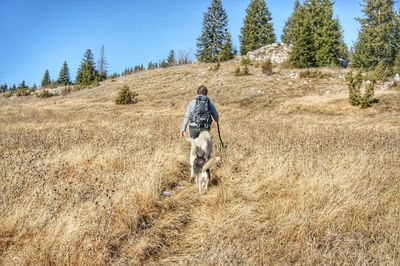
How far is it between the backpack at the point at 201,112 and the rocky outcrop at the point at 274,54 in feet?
128

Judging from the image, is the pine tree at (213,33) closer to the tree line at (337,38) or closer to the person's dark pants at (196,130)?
the tree line at (337,38)

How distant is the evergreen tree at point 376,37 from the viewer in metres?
39.6

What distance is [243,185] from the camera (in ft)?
17.1

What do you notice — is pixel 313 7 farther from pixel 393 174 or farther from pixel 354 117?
pixel 393 174

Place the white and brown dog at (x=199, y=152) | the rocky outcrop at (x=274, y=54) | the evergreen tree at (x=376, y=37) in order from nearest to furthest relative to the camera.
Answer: the white and brown dog at (x=199, y=152), the evergreen tree at (x=376, y=37), the rocky outcrop at (x=274, y=54)

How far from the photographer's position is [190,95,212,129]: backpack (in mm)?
6004

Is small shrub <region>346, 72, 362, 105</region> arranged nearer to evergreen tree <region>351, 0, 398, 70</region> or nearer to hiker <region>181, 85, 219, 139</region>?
hiker <region>181, 85, 219, 139</region>

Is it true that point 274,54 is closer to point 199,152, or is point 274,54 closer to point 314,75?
point 314,75

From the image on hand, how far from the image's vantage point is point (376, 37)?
40719mm

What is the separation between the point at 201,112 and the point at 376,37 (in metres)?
44.0

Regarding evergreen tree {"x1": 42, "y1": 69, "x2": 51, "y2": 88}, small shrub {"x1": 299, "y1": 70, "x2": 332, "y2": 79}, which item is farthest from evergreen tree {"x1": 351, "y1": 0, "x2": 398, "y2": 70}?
evergreen tree {"x1": 42, "y1": 69, "x2": 51, "y2": 88}

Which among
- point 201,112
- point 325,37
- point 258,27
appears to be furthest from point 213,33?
point 201,112

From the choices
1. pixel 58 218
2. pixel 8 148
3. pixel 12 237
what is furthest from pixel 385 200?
pixel 8 148

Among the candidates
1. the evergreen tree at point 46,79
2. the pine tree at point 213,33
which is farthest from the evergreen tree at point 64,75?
the pine tree at point 213,33
